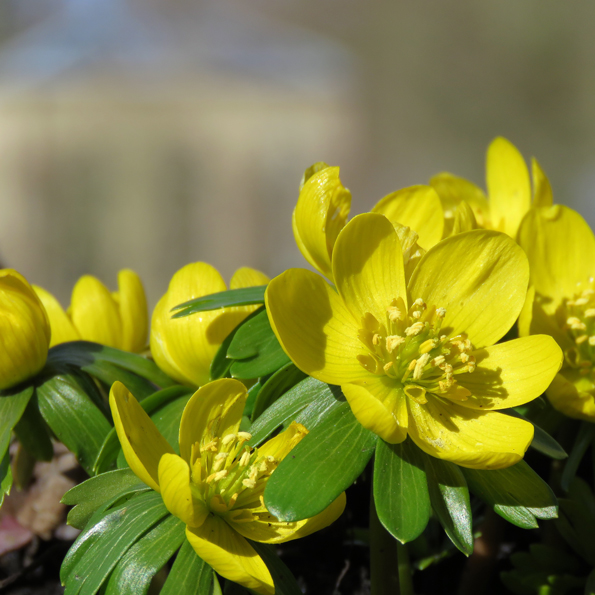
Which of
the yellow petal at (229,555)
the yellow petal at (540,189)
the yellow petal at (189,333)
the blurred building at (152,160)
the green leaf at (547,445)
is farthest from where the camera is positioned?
the blurred building at (152,160)

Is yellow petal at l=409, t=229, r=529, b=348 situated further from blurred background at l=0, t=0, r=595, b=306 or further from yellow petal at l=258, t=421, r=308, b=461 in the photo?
blurred background at l=0, t=0, r=595, b=306

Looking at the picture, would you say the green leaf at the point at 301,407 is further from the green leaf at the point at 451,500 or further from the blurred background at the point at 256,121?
the blurred background at the point at 256,121

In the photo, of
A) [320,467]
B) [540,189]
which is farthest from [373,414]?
[540,189]

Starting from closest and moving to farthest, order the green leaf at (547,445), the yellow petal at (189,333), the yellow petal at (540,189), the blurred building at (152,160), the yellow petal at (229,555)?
1. the yellow petal at (229,555)
2. the green leaf at (547,445)
3. the yellow petal at (189,333)
4. the yellow petal at (540,189)
5. the blurred building at (152,160)

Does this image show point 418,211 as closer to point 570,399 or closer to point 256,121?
point 570,399

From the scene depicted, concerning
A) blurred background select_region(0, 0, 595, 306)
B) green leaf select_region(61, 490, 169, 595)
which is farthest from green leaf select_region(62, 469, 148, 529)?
blurred background select_region(0, 0, 595, 306)

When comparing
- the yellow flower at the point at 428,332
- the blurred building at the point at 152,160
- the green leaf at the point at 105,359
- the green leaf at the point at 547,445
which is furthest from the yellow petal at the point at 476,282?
the blurred building at the point at 152,160

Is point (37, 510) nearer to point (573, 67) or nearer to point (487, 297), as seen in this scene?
point (487, 297)
